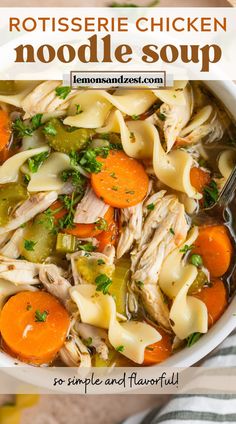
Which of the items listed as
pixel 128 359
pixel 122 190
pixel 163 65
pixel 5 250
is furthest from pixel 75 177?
pixel 128 359

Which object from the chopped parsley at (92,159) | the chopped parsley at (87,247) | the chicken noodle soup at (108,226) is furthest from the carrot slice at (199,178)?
the chopped parsley at (87,247)

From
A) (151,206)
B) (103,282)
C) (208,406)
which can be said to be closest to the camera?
(103,282)

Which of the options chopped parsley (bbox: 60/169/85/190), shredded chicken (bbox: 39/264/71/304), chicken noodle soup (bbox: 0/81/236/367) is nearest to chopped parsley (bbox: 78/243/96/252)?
Answer: chicken noodle soup (bbox: 0/81/236/367)

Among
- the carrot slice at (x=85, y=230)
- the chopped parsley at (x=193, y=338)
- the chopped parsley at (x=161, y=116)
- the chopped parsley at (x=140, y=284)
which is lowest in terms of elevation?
the chopped parsley at (x=193, y=338)

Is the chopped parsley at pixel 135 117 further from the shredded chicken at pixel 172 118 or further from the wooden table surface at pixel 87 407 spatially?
the wooden table surface at pixel 87 407

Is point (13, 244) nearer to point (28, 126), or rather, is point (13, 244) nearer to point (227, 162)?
point (28, 126)

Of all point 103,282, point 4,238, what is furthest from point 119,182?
point 4,238

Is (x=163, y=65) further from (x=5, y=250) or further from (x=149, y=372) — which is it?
(x=149, y=372)
